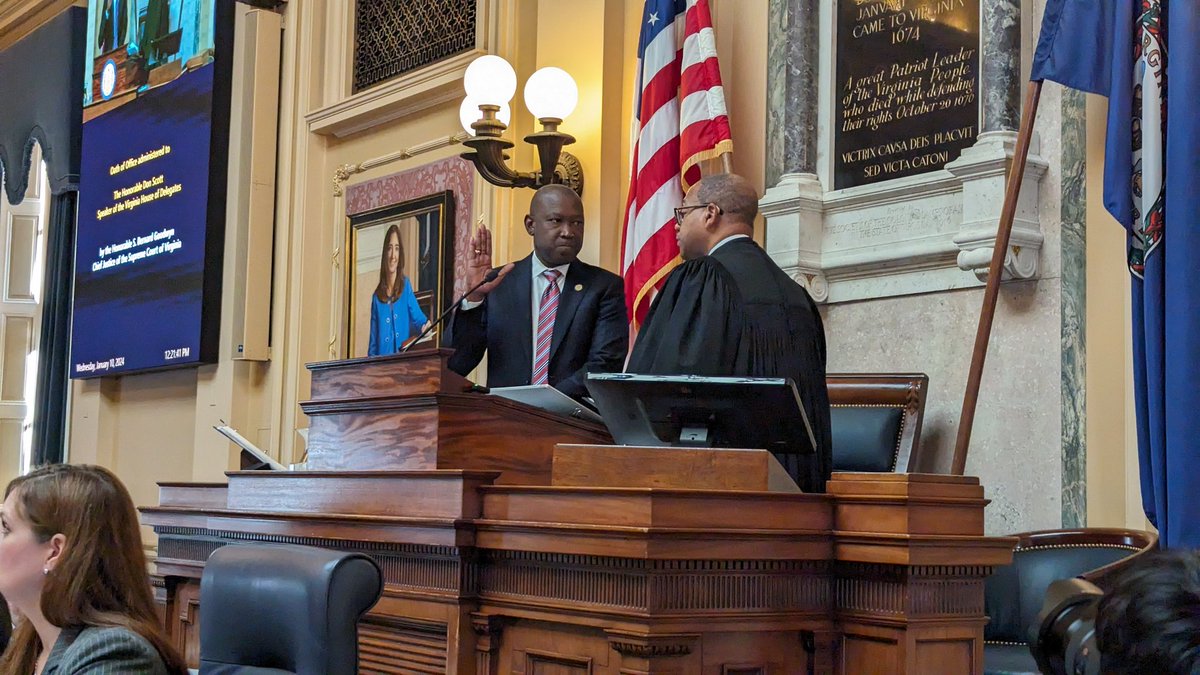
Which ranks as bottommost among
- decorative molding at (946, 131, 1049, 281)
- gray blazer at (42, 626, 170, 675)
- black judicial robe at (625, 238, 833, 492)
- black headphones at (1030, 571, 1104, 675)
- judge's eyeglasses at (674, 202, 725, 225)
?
gray blazer at (42, 626, 170, 675)

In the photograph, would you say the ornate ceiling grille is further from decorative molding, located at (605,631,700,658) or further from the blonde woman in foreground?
the blonde woman in foreground

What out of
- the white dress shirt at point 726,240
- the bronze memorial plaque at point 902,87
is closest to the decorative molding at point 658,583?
the white dress shirt at point 726,240

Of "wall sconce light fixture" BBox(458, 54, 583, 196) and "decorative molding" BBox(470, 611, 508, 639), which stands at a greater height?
"wall sconce light fixture" BBox(458, 54, 583, 196)

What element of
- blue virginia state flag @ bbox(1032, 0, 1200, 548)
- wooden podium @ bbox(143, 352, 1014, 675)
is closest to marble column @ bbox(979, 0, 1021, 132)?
blue virginia state flag @ bbox(1032, 0, 1200, 548)

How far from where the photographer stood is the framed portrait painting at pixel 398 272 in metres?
6.43

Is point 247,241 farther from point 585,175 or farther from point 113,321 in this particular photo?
point 585,175

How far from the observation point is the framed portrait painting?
21.1 feet

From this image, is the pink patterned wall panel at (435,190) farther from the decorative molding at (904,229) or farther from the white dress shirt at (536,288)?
the decorative molding at (904,229)

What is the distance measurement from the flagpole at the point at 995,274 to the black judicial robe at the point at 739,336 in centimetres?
83

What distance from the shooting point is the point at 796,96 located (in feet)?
16.7

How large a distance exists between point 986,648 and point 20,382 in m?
8.87

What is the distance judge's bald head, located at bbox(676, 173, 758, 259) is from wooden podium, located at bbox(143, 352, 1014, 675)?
2.40 ft

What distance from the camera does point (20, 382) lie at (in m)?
10.8

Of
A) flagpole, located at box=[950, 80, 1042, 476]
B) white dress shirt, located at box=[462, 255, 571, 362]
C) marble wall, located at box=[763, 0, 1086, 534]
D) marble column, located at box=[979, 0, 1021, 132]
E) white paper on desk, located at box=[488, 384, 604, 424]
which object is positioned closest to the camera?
white paper on desk, located at box=[488, 384, 604, 424]
